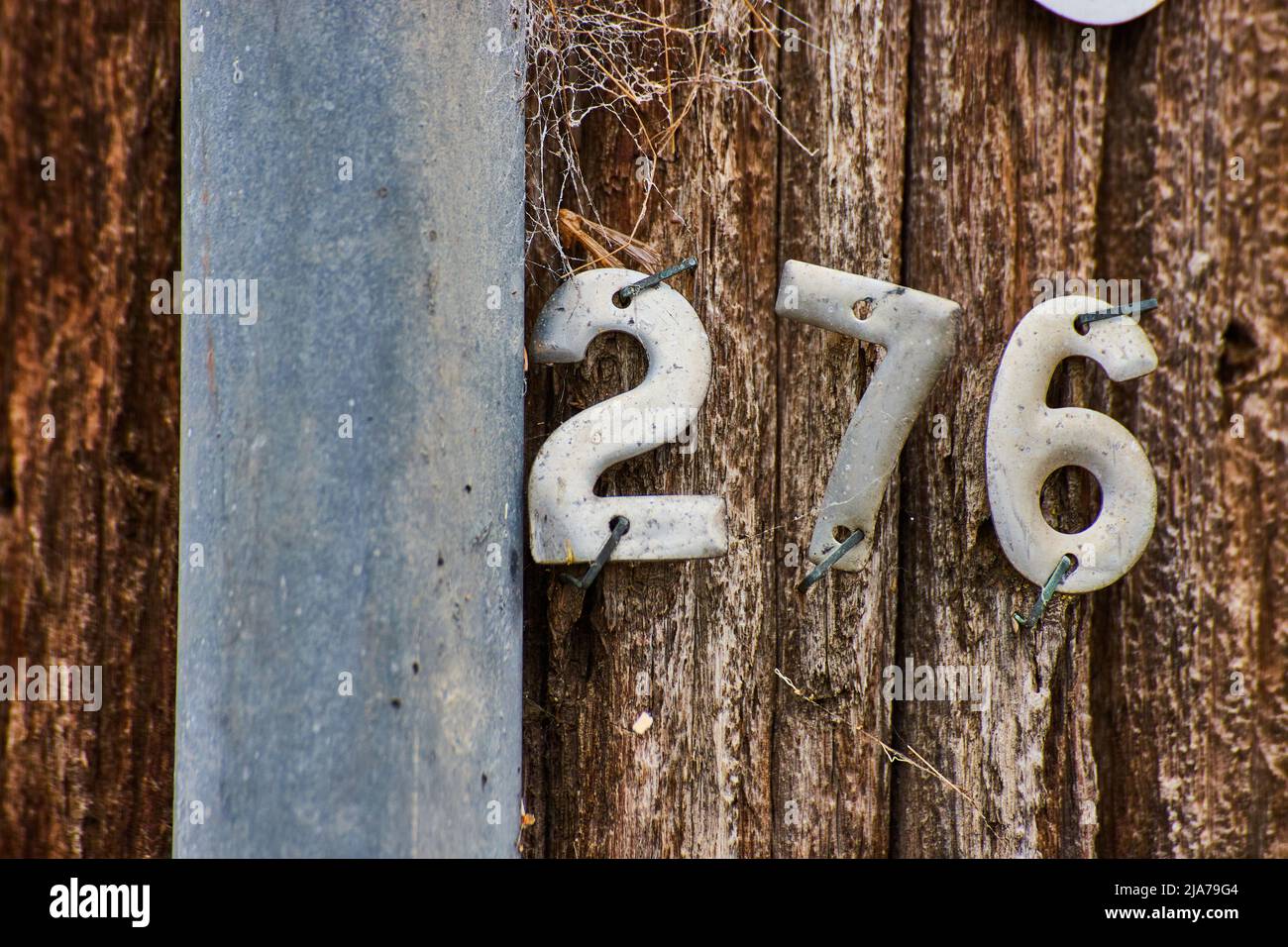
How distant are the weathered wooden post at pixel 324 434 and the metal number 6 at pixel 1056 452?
29.6 inches

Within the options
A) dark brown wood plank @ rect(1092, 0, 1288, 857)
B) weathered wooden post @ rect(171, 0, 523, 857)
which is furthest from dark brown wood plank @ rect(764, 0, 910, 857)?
weathered wooden post @ rect(171, 0, 523, 857)

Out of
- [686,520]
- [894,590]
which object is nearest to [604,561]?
[686,520]

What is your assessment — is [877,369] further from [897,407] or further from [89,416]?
[89,416]

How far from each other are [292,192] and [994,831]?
131cm

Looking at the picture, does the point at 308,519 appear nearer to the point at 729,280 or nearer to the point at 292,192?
the point at 292,192

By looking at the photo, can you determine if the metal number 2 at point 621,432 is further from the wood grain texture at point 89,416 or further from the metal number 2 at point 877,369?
the wood grain texture at point 89,416

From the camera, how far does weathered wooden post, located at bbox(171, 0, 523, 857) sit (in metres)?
1.01

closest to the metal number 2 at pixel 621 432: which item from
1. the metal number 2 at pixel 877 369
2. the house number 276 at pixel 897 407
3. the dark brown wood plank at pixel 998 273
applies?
the house number 276 at pixel 897 407

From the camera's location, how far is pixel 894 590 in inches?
53.5

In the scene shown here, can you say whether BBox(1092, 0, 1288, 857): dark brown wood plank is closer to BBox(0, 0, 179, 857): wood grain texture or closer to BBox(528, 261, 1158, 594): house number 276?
BBox(528, 261, 1158, 594): house number 276

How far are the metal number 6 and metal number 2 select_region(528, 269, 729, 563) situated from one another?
404 millimetres

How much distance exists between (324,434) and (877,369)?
742 mm

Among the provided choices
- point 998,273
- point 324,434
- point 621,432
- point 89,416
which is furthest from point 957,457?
point 89,416

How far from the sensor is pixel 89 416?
1.27 m
